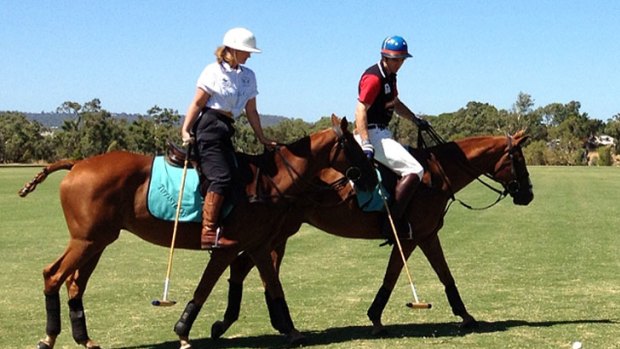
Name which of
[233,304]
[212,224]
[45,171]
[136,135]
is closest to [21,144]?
[136,135]

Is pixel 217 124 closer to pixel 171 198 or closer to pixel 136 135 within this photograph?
pixel 171 198

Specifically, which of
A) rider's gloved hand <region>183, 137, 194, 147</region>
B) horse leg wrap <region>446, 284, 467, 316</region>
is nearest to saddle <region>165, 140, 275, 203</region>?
rider's gloved hand <region>183, 137, 194, 147</region>

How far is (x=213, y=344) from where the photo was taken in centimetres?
822

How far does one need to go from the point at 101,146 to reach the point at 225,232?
3479 inches

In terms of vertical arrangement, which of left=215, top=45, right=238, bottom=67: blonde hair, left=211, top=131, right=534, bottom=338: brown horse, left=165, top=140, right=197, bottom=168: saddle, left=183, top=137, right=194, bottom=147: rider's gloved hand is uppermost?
left=215, top=45, right=238, bottom=67: blonde hair

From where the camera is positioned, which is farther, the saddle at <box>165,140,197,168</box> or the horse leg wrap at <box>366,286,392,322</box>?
the horse leg wrap at <box>366,286,392,322</box>

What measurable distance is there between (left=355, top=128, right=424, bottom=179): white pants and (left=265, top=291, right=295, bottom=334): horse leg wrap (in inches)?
68.8

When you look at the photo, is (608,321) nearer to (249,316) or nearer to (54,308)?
(249,316)

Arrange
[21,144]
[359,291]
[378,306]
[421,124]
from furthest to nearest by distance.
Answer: [21,144] < [359,291] < [421,124] < [378,306]

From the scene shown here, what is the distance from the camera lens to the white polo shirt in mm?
7559

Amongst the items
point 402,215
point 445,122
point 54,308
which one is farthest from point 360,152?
point 445,122

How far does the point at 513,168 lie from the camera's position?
9.19m

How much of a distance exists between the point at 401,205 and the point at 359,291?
3.61 meters

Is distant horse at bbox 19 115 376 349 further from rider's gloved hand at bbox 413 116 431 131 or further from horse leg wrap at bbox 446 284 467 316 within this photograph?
horse leg wrap at bbox 446 284 467 316
